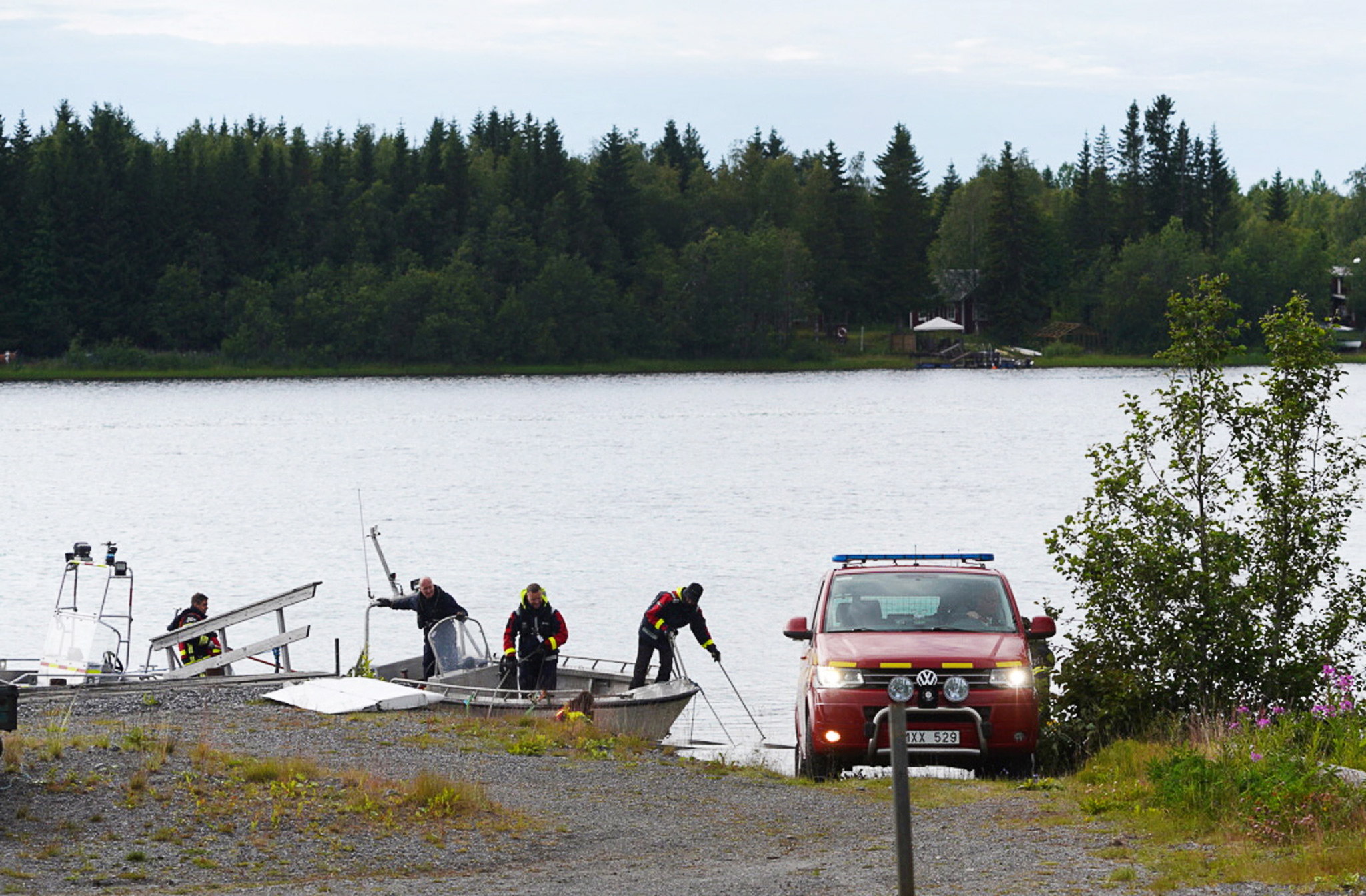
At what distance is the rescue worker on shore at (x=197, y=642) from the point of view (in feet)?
70.7

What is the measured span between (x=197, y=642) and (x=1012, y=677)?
38.9 feet

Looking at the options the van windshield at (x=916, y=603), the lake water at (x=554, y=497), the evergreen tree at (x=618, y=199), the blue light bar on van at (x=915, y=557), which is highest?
the evergreen tree at (x=618, y=199)

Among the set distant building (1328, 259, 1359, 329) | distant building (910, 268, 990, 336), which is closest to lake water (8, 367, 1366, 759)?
distant building (910, 268, 990, 336)

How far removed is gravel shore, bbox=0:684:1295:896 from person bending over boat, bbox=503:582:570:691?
4506 millimetres

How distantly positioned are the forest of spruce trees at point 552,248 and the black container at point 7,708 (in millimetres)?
114806

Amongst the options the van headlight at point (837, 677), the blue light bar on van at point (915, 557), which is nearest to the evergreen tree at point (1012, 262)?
the blue light bar on van at point (915, 557)

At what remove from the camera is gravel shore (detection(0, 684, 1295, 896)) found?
10.0 metres

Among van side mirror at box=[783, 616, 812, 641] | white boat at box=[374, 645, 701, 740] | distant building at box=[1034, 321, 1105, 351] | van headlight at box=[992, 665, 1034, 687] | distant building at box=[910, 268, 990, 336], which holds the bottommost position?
white boat at box=[374, 645, 701, 740]

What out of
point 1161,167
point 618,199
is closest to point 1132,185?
point 1161,167

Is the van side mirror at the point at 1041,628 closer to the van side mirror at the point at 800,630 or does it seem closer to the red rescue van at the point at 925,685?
the red rescue van at the point at 925,685

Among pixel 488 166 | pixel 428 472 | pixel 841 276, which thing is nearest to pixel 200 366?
pixel 488 166

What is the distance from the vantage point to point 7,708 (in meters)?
11.1

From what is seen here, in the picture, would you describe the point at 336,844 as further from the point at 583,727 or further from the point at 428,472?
the point at 428,472

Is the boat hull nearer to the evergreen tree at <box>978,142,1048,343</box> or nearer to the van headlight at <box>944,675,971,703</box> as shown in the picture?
the van headlight at <box>944,675,971,703</box>
